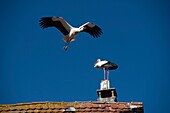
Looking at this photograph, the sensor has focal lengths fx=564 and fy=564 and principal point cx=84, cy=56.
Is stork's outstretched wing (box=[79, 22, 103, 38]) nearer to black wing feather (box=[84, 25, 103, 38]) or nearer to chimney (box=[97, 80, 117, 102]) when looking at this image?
black wing feather (box=[84, 25, 103, 38])

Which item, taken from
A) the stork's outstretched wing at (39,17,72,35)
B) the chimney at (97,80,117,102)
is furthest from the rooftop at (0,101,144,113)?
the stork's outstretched wing at (39,17,72,35)

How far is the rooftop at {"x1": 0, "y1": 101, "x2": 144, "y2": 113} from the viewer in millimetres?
11055

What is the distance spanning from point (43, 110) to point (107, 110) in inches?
50.3

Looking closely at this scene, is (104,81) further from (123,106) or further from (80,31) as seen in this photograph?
(80,31)

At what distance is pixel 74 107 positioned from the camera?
11.2 m

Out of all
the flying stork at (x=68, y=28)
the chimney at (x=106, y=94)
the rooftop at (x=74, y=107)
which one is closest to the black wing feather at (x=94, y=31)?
the flying stork at (x=68, y=28)

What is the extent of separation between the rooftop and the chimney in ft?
1.74

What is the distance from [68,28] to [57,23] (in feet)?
1.82

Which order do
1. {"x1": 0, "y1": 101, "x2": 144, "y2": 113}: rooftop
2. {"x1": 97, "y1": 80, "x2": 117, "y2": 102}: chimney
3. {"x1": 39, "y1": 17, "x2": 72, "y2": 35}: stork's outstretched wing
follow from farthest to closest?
{"x1": 39, "y1": 17, "x2": 72, "y2": 35}: stork's outstretched wing, {"x1": 97, "y1": 80, "x2": 117, "y2": 102}: chimney, {"x1": 0, "y1": 101, "x2": 144, "y2": 113}: rooftop

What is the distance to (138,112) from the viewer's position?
448 inches

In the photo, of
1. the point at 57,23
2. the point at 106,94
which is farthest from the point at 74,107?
the point at 57,23

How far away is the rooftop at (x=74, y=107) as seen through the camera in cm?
1105

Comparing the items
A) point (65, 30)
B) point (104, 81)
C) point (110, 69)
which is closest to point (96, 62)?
point (110, 69)

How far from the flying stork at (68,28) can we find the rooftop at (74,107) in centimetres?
557
